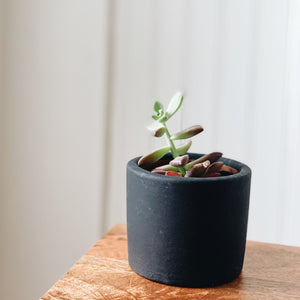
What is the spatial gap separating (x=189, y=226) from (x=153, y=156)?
0.42 ft

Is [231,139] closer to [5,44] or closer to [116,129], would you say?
[116,129]

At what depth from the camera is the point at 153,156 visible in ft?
2.17

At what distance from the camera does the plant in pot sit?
0.58 m

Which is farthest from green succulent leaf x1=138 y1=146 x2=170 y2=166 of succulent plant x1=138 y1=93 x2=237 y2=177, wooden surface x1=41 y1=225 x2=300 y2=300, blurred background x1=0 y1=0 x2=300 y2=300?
blurred background x1=0 y1=0 x2=300 y2=300

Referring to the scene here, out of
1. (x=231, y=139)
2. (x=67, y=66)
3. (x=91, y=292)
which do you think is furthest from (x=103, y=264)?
(x=67, y=66)

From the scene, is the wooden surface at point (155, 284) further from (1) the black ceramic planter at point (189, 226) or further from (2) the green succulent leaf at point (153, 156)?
(2) the green succulent leaf at point (153, 156)

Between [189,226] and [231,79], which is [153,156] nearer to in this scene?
[189,226]

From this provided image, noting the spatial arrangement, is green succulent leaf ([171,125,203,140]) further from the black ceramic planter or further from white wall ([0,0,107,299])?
white wall ([0,0,107,299])

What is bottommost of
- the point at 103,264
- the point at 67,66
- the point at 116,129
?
the point at 103,264

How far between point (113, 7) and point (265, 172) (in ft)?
1.91

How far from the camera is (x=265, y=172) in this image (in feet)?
3.81

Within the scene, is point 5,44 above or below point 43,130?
above

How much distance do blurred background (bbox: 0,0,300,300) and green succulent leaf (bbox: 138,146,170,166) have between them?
0.52 m

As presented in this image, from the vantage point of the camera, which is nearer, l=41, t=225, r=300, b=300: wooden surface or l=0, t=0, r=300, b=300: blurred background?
l=41, t=225, r=300, b=300: wooden surface
